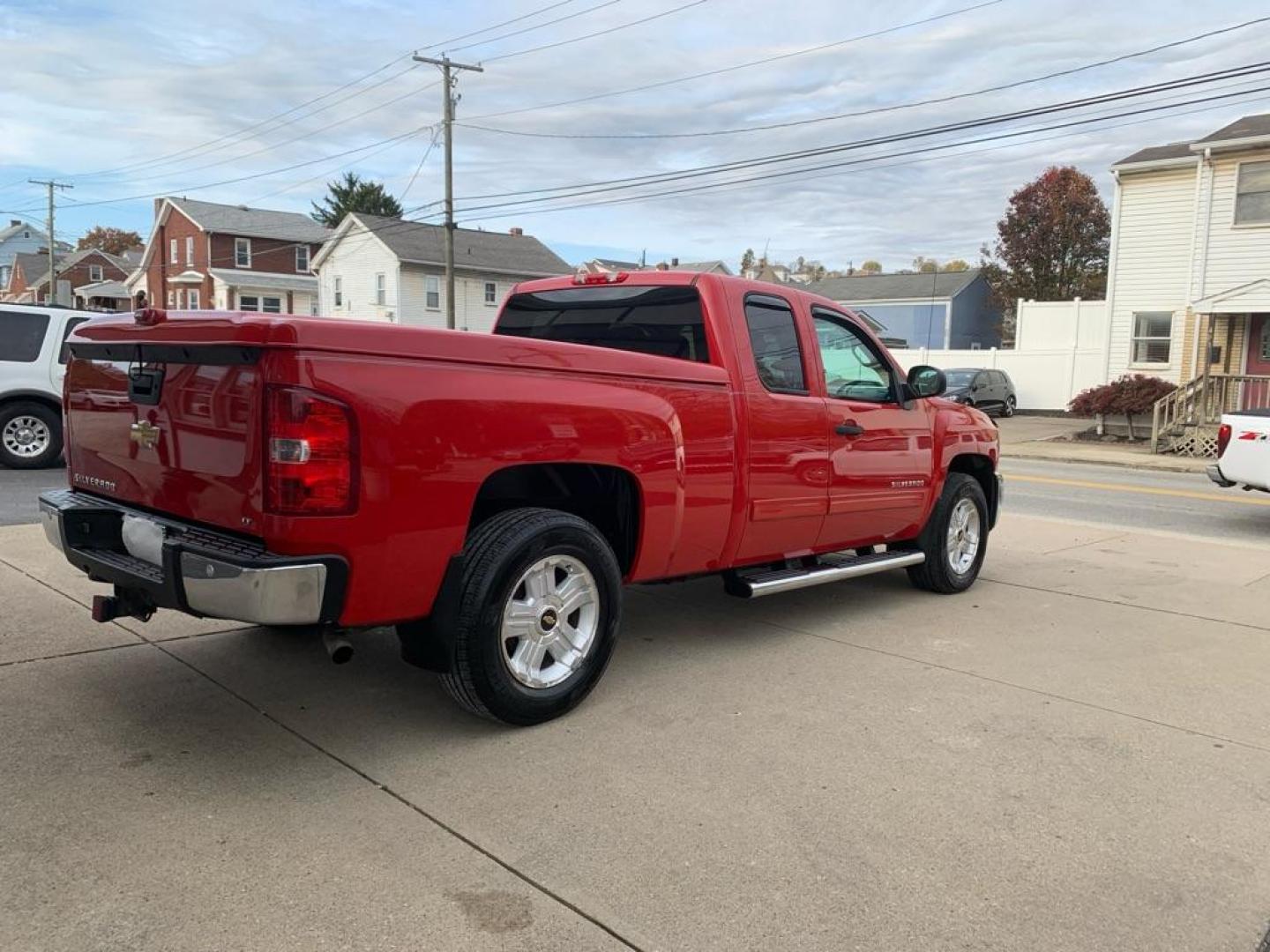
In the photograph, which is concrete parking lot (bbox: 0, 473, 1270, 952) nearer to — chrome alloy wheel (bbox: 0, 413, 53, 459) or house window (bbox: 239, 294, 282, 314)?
chrome alloy wheel (bbox: 0, 413, 53, 459)

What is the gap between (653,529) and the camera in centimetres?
451

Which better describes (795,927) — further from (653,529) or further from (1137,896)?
(653,529)

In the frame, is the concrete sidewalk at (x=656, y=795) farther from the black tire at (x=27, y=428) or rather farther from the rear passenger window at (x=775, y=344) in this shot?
the black tire at (x=27, y=428)

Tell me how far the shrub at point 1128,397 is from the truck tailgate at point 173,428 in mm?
21614

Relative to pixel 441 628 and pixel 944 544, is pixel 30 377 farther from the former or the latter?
pixel 944 544

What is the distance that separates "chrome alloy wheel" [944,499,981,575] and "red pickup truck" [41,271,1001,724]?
1.26m

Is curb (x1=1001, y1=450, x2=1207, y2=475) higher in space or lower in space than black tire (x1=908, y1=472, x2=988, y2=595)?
lower

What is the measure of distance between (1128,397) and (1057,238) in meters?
32.1

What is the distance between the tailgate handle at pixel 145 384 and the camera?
12.3 feet

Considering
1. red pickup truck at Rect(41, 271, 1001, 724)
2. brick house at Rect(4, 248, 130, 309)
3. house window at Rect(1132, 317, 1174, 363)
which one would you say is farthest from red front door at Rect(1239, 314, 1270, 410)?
brick house at Rect(4, 248, 130, 309)

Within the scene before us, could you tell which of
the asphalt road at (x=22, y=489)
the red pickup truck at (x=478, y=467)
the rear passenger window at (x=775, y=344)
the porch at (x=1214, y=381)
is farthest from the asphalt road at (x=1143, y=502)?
the asphalt road at (x=22, y=489)

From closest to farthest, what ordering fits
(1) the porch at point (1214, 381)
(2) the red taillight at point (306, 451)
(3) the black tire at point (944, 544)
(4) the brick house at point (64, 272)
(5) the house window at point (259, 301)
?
(2) the red taillight at point (306, 451) → (3) the black tire at point (944, 544) → (1) the porch at point (1214, 381) → (5) the house window at point (259, 301) → (4) the brick house at point (64, 272)

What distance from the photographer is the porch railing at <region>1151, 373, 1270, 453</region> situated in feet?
66.0

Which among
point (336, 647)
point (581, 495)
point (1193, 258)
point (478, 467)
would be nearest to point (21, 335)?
point (581, 495)
